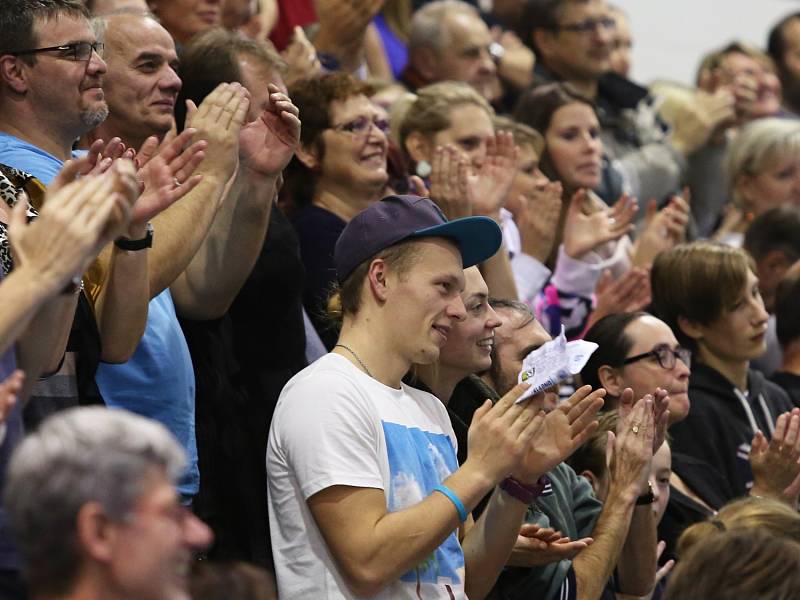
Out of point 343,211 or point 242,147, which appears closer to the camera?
point 242,147

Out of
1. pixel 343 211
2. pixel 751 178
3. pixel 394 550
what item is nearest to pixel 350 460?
pixel 394 550

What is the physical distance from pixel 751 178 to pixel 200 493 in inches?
171

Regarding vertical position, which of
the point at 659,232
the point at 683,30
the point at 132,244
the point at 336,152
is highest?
the point at 132,244

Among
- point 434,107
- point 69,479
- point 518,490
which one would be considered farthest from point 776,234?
point 69,479

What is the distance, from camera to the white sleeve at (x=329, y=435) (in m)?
2.98

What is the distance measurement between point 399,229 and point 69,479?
4.78ft

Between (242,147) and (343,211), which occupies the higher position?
(242,147)

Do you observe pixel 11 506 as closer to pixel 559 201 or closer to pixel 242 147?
pixel 242 147

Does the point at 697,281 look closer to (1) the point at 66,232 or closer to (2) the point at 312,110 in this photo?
(2) the point at 312,110

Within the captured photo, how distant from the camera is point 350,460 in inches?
118

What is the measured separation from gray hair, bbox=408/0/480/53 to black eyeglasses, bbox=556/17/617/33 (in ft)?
2.36

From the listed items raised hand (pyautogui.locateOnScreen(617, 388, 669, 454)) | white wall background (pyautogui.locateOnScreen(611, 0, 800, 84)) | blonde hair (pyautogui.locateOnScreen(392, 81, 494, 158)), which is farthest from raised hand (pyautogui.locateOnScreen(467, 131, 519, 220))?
white wall background (pyautogui.locateOnScreen(611, 0, 800, 84))

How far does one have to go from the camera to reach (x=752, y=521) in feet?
9.51

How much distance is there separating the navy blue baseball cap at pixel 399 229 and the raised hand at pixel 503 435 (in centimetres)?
41
